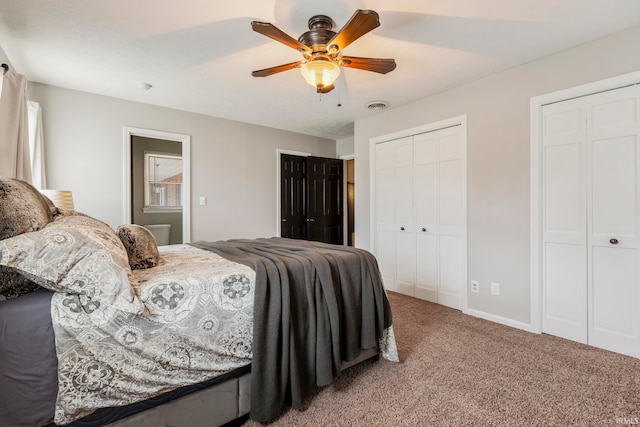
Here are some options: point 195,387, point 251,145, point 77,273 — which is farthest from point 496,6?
point 251,145

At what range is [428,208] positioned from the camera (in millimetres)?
3580

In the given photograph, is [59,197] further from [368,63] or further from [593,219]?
[593,219]

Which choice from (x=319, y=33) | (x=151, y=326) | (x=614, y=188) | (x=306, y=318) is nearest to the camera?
(x=151, y=326)

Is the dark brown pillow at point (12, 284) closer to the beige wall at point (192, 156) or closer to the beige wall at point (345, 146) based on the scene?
the beige wall at point (192, 156)

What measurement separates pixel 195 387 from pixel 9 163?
221 cm

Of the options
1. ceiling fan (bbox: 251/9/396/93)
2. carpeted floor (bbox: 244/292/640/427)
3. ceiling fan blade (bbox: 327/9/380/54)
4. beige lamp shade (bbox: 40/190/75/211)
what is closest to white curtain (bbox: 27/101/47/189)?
beige lamp shade (bbox: 40/190/75/211)

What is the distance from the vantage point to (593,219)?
7.88 feet

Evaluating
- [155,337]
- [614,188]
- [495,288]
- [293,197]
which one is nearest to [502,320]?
[495,288]

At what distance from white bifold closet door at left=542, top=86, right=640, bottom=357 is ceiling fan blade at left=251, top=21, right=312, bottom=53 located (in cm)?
228

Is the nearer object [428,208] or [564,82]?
[564,82]

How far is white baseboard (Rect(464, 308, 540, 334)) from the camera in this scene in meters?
2.72

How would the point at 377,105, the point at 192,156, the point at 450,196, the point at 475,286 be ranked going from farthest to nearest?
the point at 192,156
the point at 377,105
the point at 450,196
the point at 475,286

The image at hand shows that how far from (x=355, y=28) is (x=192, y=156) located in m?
3.02

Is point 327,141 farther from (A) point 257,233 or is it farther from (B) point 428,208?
(B) point 428,208
